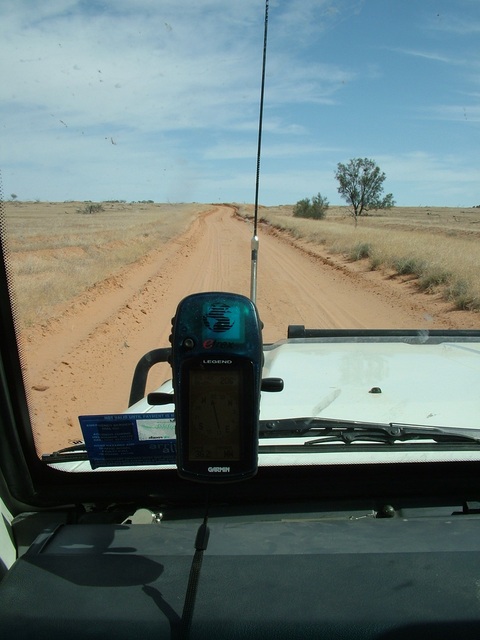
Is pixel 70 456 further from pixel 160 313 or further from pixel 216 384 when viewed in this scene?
pixel 160 313

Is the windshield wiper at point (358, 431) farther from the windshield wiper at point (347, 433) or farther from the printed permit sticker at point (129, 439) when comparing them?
the printed permit sticker at point (129, 439)

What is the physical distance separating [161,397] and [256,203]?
1.47 metres

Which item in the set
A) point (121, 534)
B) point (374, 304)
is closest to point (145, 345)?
point (374, 304)

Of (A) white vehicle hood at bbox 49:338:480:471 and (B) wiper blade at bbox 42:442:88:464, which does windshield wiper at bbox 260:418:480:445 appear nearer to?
(A) white vehicle hood at bbox 49:338:480:471

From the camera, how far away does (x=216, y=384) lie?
1.53 meters

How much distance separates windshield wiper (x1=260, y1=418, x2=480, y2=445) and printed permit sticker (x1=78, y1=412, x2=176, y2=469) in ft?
1.43

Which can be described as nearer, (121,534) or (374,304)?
(121,534)

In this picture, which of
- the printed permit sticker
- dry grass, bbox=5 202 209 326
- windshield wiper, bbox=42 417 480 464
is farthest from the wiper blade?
dry grass, bbox=5 202 209 326

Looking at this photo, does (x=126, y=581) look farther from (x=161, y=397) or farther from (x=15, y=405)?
(x=15, y=405)

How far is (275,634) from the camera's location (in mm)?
1543

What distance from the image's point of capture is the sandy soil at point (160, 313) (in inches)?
301

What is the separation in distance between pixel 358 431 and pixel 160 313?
9486 millimetres

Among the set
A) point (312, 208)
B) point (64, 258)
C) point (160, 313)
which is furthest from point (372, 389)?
point (312, 208)

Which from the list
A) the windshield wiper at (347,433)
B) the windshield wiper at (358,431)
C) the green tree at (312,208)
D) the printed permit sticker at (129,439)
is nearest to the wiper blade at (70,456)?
the windshield wiper at (347,433)
